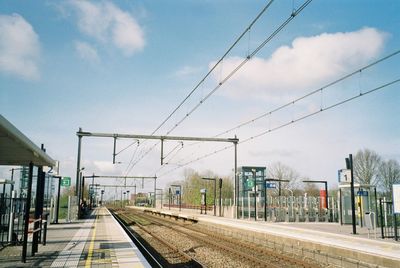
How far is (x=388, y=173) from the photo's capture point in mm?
50188

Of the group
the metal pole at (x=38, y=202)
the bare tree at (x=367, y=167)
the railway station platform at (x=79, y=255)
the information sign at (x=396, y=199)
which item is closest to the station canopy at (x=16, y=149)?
the metal pole at (x=38, y=202)

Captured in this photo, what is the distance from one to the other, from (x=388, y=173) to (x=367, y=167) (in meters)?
2.52

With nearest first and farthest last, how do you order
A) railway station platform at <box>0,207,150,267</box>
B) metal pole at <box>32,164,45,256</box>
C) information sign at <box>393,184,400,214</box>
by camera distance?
1. railway station platform at <box>0,207,150,267</box>
2. metal pole at <box>32,164,45,256</box>
3. information sign at <box>393,184,400,214</box>

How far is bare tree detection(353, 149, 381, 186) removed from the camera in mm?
50688

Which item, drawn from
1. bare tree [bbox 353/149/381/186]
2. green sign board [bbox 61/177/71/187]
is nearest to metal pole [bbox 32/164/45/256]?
green sign board [bbox 61/177/71/187]

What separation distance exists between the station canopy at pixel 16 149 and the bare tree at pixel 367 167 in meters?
45.7

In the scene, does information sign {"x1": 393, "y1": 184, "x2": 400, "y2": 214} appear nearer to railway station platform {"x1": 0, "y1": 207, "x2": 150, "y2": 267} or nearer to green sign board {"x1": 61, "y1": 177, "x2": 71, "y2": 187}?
railway station platform {"x1": 0, "y1": 207, "x2": 150, "y2": 267}

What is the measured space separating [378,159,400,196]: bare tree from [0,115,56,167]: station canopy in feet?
151

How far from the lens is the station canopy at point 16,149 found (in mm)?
8594

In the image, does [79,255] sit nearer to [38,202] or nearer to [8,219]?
[38,202]

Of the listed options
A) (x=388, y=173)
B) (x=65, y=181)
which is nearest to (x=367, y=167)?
(x=388, y=173)

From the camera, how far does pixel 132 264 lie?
426 inches

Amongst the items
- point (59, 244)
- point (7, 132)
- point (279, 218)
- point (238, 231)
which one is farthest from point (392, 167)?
point (7, 132)

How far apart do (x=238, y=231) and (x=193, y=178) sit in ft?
244
